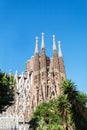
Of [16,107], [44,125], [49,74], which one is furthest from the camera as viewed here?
[49,74]

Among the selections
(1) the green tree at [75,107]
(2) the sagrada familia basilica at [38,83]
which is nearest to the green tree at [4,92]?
(1) the green tree at [75,107]

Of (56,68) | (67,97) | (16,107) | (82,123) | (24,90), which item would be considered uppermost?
(56,68)

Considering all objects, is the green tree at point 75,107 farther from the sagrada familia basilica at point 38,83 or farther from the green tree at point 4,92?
the sagrada familia basilica at point 38,83

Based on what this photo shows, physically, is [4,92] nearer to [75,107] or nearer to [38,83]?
[75,107]

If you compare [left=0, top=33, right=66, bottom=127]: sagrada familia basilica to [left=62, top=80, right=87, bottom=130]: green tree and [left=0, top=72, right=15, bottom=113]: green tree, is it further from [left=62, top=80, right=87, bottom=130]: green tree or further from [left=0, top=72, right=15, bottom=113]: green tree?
[left=62, top=80, right=87, bottom=130]: green tree

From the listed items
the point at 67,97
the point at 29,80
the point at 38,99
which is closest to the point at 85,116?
the point at 67,97

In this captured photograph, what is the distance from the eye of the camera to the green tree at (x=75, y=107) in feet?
74.2

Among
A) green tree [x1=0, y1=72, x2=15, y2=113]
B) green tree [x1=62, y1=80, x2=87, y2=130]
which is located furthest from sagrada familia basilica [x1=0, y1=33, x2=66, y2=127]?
green tree [x1=62, y1=80, x2=87, y2=130]

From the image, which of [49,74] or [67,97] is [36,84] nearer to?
[49,74]

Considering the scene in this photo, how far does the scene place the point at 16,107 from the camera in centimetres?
7212

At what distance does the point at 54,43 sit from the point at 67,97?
201ft

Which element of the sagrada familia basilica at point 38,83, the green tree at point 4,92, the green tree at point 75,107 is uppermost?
the sagrada familia basilica at point 38,83

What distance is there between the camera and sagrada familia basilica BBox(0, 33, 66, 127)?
7250 centimetres

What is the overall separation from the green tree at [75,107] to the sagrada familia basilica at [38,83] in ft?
158
